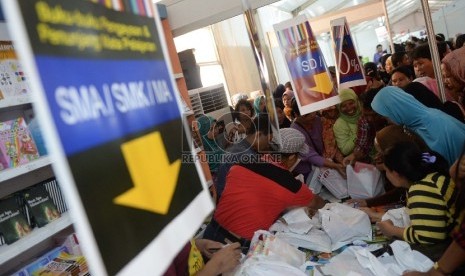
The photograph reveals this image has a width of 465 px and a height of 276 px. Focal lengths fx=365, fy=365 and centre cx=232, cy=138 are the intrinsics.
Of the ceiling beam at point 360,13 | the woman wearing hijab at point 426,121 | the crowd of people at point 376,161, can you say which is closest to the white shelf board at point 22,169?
the crowd of people at point 376,161

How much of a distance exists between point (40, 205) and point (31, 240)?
0.70 ft

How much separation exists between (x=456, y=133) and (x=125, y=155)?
6.29 feet

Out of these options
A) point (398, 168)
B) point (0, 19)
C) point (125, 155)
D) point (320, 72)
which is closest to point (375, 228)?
point (398, 168)

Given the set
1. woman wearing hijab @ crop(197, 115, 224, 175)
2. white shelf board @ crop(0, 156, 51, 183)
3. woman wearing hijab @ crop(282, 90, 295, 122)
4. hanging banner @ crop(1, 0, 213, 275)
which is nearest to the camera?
hanging banner @ crop(1, 0, 213, 275)

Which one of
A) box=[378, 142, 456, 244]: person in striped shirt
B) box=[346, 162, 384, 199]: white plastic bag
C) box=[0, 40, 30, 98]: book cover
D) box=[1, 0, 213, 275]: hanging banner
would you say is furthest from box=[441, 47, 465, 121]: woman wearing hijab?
box=[0, 40, 30, 98]: book cover

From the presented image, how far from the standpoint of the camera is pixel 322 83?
8.35ft

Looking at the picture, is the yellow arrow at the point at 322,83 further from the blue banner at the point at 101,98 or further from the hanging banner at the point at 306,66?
the blue banner at the point at 101,98

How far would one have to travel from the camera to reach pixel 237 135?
2674 mm

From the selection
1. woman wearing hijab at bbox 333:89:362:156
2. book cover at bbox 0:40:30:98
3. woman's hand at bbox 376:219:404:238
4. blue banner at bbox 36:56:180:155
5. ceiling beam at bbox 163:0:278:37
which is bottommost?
woman's hand at bbox 376:219:404:238

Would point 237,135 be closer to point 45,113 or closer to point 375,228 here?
point 375,228

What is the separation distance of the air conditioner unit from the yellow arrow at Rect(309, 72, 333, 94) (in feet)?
4.93

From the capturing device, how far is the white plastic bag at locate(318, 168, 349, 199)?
99.0 inches

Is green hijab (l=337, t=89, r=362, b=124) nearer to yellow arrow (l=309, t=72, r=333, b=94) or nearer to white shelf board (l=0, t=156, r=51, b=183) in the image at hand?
yellow arrow (l=309, t=72, r=333, b=94)

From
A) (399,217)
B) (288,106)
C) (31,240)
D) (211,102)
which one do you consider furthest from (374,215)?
(211,102)
